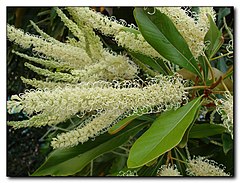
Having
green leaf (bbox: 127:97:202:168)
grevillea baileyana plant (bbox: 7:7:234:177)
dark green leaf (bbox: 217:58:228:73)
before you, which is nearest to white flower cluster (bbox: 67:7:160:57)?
grevillea baileyana plant (bbox: 7:7:234:177)

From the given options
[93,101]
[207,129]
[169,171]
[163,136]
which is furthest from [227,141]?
[93,101]

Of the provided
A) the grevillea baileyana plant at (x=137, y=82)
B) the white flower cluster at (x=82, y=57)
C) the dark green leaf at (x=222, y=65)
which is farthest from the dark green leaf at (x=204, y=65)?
the dark green leaf at (x=222, y=65)

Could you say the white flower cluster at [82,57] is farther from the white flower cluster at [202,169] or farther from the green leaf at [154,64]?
the white flower cluster at [202,169]

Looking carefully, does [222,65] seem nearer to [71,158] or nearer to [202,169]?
[202,169]
